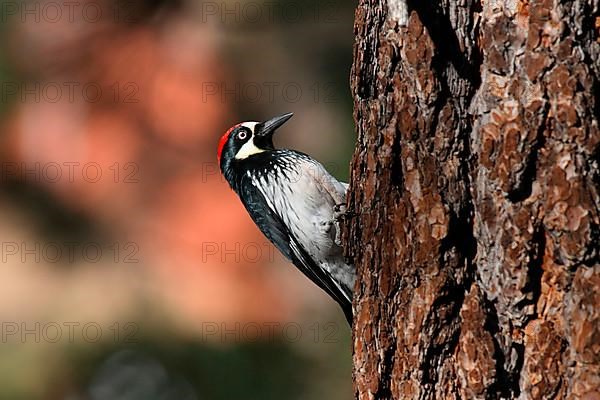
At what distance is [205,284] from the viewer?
702cm

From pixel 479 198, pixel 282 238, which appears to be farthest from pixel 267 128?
pixel 479 198

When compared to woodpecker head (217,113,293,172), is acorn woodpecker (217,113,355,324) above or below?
below

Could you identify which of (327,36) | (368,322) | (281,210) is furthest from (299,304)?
(368,322)

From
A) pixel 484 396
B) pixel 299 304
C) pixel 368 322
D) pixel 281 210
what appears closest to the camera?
pixel 484 396

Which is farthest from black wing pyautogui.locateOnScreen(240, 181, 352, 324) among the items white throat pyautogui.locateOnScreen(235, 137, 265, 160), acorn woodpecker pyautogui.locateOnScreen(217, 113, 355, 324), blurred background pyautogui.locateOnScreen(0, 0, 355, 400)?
blurred background pyautogui.locateOnScreen(0, 0, 355, 400)

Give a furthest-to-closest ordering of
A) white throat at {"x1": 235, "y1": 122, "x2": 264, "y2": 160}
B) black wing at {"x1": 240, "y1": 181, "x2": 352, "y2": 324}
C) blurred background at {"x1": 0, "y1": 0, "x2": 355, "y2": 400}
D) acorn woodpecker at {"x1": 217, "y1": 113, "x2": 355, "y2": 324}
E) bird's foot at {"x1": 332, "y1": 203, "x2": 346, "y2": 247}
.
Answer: blurred background at {"x1": 0, "y1": 0, "x2": 355, "y2": 400}, white throat at {"x1": 235, "y1": 122, "x2": 264, "y2": 160}, black wing at {"x1": 240, "y1": 181, "x2": 352, "y2": 324}, acorn woodpecker at {"x1": 217, "y1": 113, "x2": 355, "y2": 324}, bird's foot at {"x1": 332, "y1": 203, "x2": 346, "y2": 247}

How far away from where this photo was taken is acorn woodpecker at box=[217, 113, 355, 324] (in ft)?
13.3

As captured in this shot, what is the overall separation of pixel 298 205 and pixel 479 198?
1.75 metres

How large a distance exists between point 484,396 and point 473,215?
0.48m

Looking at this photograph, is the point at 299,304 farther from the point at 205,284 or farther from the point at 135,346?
the point at 135,346

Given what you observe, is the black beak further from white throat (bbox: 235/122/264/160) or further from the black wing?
the black wing

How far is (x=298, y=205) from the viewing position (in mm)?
4168

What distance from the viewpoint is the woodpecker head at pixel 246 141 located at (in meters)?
4.71

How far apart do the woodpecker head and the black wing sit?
0.24m
